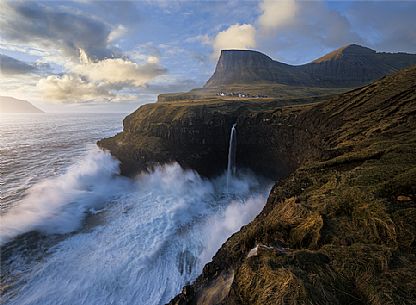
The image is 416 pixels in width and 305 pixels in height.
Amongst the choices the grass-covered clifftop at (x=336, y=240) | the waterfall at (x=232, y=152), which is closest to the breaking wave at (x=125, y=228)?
the waterfall at (x=232, y=152)

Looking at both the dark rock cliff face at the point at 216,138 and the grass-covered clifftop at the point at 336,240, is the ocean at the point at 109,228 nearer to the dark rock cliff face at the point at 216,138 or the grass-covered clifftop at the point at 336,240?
the dark rock cliff face at the point at 216,138

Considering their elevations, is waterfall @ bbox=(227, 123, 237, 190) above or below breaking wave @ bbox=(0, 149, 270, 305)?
above

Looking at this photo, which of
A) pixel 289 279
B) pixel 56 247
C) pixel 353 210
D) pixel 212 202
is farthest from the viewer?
pixel 212 202

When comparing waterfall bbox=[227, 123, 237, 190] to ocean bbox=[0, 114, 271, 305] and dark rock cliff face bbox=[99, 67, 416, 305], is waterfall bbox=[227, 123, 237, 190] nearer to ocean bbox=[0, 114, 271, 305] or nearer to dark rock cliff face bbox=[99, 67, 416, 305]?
ocean bbox=[0, 114, 271, 305]

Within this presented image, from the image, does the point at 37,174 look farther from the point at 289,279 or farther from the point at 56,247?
the point at 289,279

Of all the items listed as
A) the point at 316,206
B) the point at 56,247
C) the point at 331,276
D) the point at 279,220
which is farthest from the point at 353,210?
the point at 56,247

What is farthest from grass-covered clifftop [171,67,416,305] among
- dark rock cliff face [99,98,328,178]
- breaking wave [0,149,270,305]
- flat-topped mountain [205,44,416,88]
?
flat-topped mountain [205,44,416,88]
